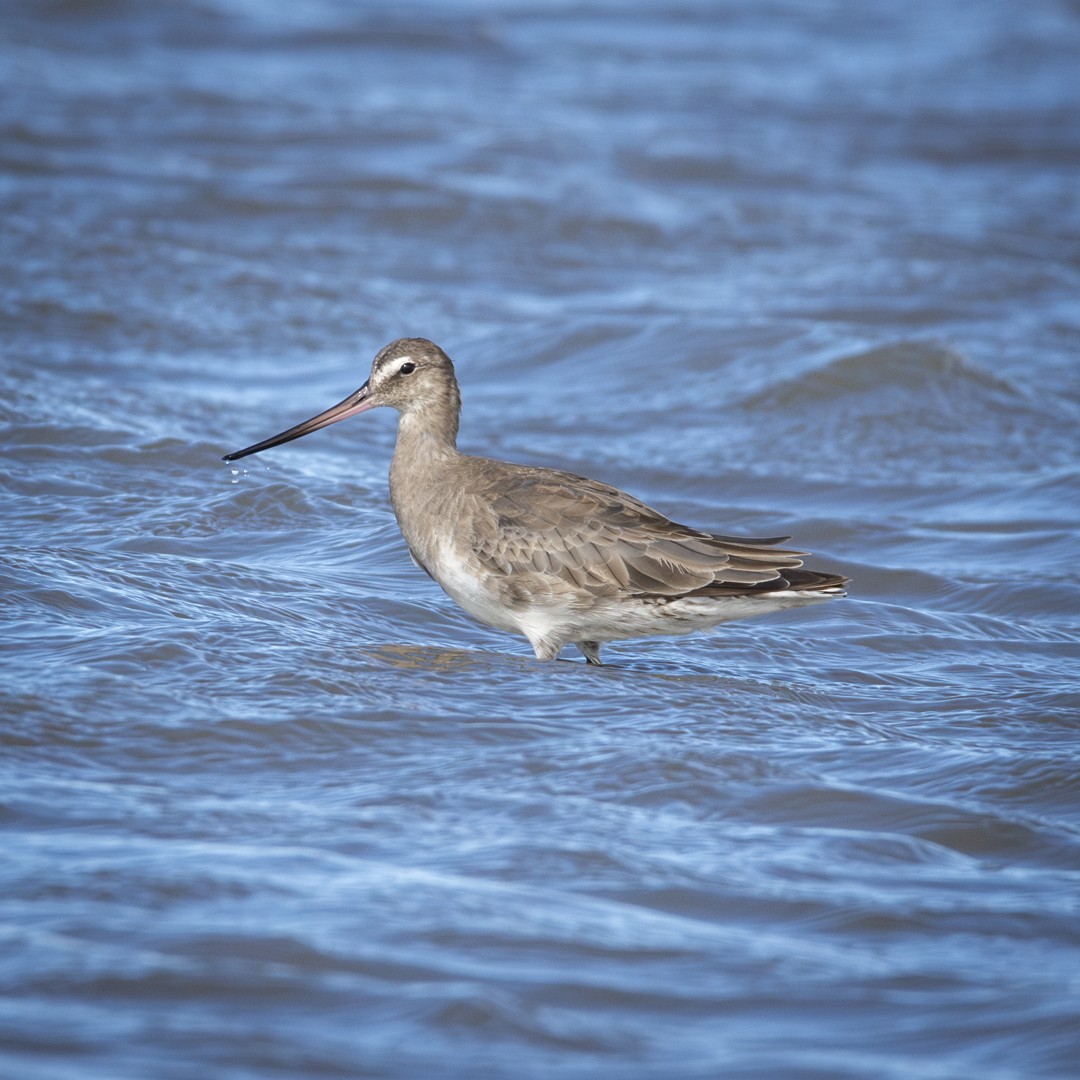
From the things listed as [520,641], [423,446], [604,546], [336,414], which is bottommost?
[520,641]

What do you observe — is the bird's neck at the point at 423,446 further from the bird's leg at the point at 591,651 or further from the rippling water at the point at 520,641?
the bird's leg at the point at 591,651

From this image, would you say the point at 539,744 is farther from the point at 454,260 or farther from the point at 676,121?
the point at 676,121

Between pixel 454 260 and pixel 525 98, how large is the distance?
512 centimetres

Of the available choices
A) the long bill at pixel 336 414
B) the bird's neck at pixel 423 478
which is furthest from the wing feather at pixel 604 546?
the long bill at pixel 336 414

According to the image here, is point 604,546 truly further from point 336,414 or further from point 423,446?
point 336,414

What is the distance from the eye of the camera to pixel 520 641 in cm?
677

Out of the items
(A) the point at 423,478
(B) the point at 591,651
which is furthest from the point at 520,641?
(A) the point at 423,478

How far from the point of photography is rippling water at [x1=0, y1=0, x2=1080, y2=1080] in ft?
12.8

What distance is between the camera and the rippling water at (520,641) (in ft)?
12.8

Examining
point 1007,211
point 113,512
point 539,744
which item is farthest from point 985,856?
point 1007,211

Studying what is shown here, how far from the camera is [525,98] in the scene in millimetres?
16906

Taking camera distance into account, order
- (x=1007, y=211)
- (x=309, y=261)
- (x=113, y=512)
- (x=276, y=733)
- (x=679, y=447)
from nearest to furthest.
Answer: (x=276, y=733)
(x=113, y=512)
(x=679, y=447)
(x=309, y=261)
(x=1007, y=211)

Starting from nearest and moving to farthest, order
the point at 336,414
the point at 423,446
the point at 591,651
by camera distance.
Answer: the point at 591,651, the point at 423,446, the point at 336,414

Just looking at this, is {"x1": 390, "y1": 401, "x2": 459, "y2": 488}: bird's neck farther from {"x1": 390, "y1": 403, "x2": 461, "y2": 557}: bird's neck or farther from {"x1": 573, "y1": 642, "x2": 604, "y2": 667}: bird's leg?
{"x1": 573, "y1": 642, "x2": 604, "y2": 667}: bird's leg
